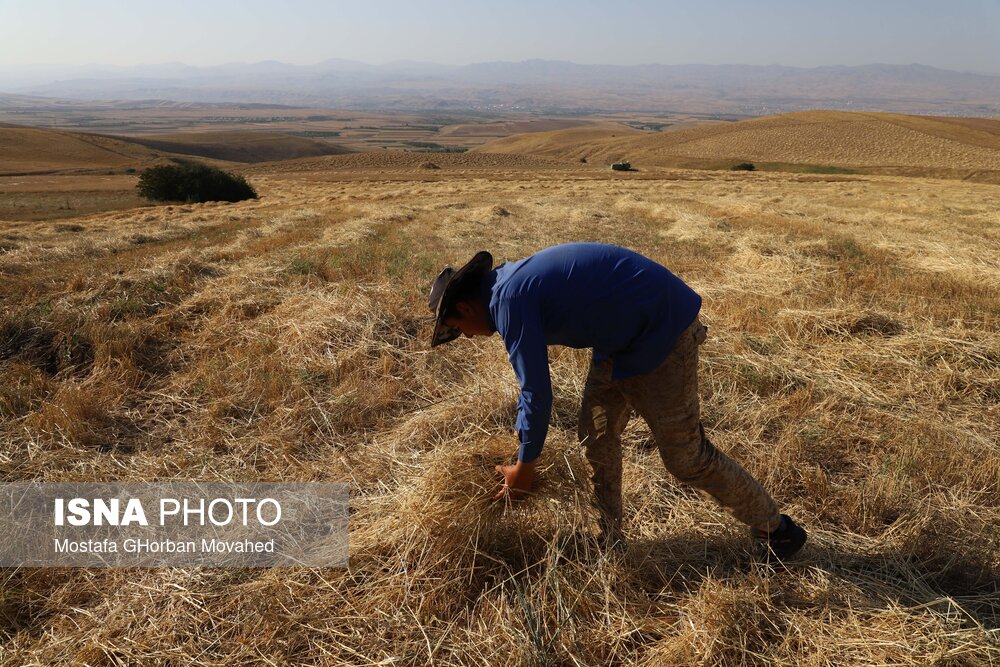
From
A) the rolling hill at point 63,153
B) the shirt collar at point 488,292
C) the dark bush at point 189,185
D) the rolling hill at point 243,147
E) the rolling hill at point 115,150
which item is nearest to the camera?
the shirt collar at point 488,292

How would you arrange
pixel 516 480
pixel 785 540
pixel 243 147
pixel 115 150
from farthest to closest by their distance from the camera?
1. pixel 243 147
2. pixel 115 150
3. pixel 785 540
4. pixel 516 480

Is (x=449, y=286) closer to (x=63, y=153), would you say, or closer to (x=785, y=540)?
(x=785, y=540)

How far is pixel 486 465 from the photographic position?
2641 millimetres

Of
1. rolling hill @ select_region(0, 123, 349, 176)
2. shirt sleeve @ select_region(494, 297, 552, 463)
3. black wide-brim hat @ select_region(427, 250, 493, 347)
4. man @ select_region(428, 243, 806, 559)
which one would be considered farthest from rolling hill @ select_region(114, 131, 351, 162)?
shirt sleeve @ select_region(494, 297, 552, 463)

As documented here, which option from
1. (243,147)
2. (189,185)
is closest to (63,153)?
(243,147)

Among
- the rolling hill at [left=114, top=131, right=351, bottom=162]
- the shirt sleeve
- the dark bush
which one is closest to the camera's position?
the shirt sleeve

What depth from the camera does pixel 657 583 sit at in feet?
8.47

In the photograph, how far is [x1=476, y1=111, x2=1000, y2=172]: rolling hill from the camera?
48531 mm

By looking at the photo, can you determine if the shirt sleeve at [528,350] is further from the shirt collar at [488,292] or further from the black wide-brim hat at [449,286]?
the black wide-brim hat at [449,286]

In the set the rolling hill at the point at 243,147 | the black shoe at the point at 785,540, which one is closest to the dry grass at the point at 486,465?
the black shoe at the point at 785,540

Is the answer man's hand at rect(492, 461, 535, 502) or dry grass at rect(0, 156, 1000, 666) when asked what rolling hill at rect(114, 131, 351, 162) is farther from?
man's hand at rect(492, 461, 535, 502)

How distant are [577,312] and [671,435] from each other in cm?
78

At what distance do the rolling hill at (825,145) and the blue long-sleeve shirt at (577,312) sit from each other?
53913 mm

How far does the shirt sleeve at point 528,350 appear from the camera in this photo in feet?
6.63
